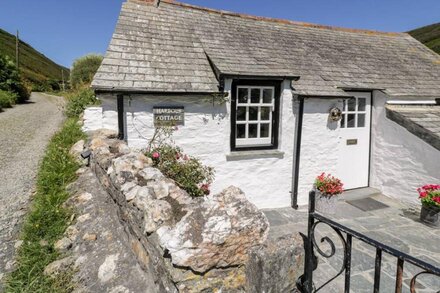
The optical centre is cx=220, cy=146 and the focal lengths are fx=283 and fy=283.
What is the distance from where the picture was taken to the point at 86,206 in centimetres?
433

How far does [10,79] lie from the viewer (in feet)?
70.8

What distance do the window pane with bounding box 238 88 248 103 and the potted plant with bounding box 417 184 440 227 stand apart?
15.4ft

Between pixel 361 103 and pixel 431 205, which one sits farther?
pixel 361 103

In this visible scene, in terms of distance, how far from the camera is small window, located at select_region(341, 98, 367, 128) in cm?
816

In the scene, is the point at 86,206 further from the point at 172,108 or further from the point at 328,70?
the point at 328,70

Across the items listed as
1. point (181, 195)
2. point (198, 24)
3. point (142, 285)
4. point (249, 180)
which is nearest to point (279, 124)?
point (249, 180)

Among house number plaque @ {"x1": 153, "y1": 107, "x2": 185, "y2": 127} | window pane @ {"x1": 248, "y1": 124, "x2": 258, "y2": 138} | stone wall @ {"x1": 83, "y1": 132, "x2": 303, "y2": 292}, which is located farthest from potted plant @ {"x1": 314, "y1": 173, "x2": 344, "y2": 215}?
stone wall @ {"x1": 83, "y1": 132, "x2": 303, "y2": 292}

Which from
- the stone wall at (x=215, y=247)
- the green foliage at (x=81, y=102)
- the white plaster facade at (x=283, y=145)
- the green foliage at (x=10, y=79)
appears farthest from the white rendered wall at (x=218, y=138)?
the green foliage at (x=10, y=79)

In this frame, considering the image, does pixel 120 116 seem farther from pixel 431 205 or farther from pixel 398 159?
pixel 398 159

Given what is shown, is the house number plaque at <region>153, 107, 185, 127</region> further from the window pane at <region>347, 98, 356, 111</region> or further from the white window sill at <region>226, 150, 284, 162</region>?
the window pane at <region>347, 98, 356, 111</region>

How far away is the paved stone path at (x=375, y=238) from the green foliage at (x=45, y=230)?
100 inches

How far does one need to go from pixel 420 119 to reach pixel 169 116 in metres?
6.44

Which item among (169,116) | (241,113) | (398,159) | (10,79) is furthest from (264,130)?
(10,79)

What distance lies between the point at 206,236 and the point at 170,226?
48 centimetres
